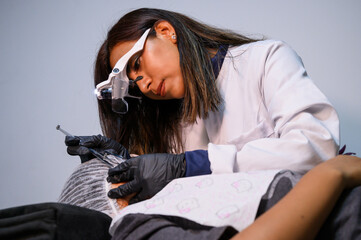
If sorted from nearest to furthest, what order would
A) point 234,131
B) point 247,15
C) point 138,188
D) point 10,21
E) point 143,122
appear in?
point 138,188 < point 234,131 < point 143,122 < point 247,15 < point 10,21

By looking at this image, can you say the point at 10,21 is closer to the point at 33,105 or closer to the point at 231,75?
the point at 33,105

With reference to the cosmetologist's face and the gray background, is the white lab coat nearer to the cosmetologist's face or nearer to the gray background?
the cosmetologist's face

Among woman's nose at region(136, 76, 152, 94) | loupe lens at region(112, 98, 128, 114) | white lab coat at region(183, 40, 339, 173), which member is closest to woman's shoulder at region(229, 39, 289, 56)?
white lab coat at region(183, 40, 339, 173)

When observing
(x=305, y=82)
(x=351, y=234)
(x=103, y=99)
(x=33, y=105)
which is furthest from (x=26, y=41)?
(x=351, y=234)

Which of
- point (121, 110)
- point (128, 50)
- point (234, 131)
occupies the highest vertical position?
point (128, 50)

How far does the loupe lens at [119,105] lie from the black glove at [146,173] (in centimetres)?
42

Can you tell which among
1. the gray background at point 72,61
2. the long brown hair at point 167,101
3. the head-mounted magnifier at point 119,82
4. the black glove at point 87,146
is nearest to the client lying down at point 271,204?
the black glove at point 87,146

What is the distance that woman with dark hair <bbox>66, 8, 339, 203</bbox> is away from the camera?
0.86m

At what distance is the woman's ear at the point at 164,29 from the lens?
49.0 inches

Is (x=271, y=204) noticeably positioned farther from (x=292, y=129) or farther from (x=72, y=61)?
(x=72, y=61)

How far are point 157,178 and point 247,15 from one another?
3.66ft

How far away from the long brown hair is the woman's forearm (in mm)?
622

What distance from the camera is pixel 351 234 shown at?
20.8 inches

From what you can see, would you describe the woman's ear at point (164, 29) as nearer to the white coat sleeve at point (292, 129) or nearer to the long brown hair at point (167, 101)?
the long brown hair at point (167, 101)
